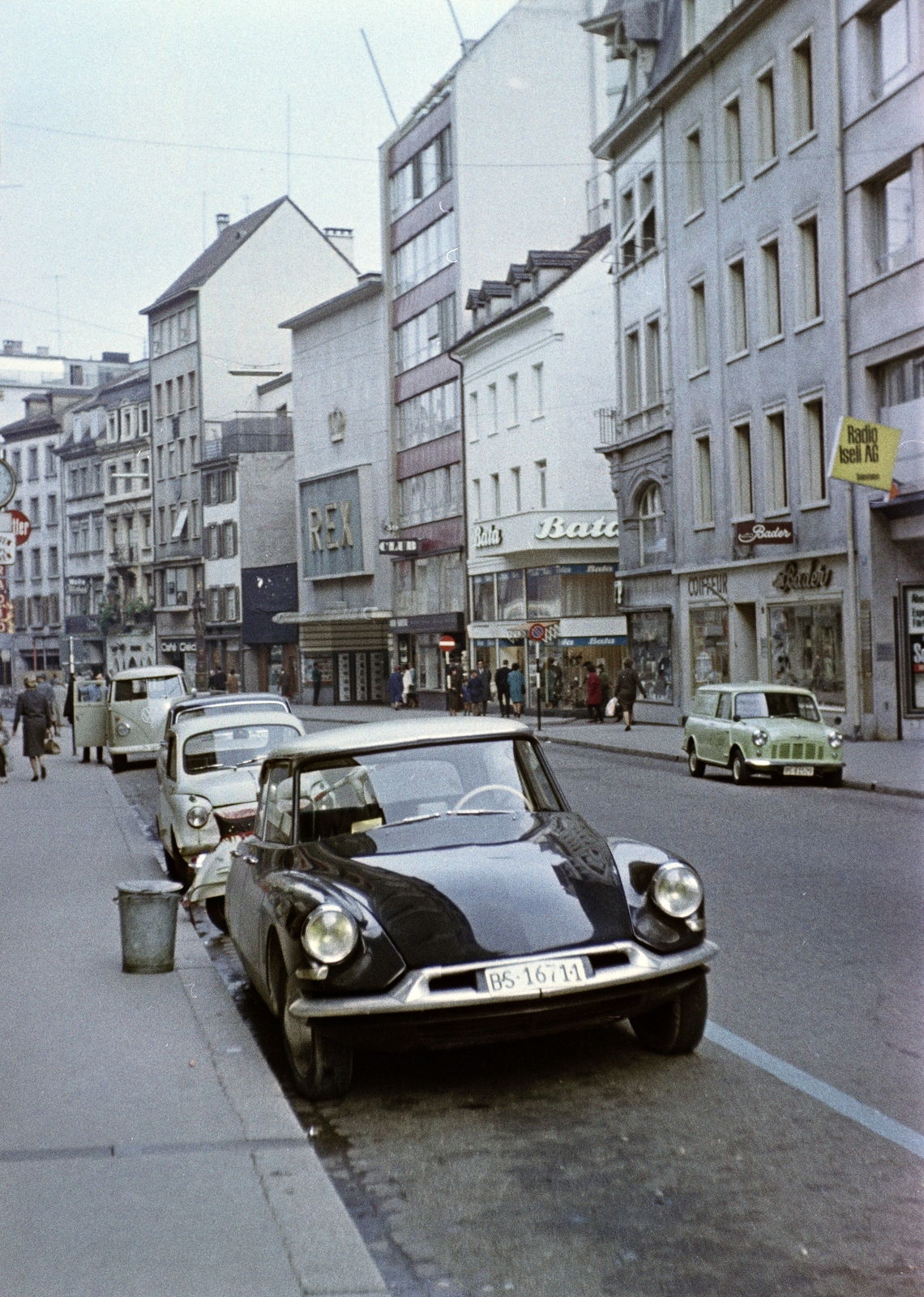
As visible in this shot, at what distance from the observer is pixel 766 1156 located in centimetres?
544

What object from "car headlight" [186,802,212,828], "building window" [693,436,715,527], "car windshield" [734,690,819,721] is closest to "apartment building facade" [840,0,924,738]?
"car windshield" [734,690,819,721]

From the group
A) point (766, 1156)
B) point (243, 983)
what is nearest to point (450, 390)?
point (243, 983)

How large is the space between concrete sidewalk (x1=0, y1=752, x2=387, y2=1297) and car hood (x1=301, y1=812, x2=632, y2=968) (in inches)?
33.4

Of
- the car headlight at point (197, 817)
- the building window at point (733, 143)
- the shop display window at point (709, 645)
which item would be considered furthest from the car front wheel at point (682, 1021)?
the building window at point (733, 143)

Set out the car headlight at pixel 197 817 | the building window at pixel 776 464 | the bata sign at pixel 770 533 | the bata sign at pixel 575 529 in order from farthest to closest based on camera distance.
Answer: the bata sign at pixel 575 529
the building window at pixel 776 464
the bata sign at pixel 770 533
the car headlight at pixel 197 817

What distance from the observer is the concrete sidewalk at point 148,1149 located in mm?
4395

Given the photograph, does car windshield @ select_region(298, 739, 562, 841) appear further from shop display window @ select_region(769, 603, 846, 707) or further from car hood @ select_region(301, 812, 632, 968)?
shop display window @ select_region(769, 603, 846, 707)

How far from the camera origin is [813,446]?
32406 mm

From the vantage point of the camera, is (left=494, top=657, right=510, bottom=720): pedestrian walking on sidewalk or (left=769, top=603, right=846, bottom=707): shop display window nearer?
(left=769, top=603, right=846, bottom=707): shop display window

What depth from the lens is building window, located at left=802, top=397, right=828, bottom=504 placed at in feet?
105

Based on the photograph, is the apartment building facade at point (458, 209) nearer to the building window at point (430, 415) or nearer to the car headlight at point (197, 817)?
the building window at point (430, 415)

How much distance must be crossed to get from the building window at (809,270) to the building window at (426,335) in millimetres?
26725

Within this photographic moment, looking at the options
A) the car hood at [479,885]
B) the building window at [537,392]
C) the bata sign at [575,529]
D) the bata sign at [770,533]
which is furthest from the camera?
the building window at [537,392]

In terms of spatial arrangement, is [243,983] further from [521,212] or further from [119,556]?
[119,556]
